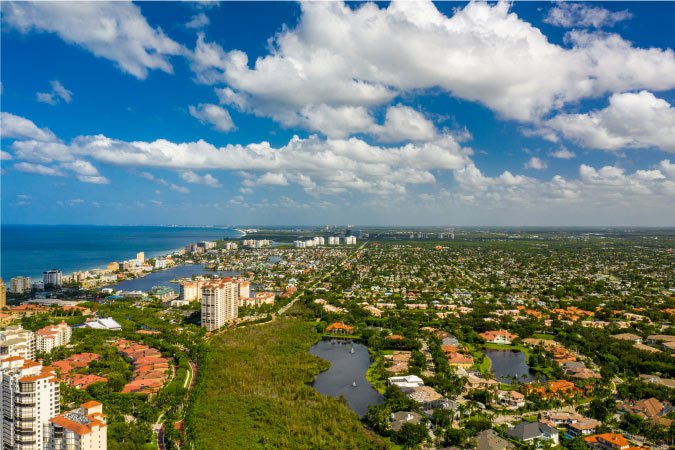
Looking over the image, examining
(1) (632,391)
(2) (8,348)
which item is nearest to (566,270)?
(1) (632,391)

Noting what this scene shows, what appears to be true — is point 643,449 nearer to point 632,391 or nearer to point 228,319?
point 632,391

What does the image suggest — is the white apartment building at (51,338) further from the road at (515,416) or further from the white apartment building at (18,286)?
the road at (515,416)

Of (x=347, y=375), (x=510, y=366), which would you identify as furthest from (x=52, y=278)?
(x=510, y=366)

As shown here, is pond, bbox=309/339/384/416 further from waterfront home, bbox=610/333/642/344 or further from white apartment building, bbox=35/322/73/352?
waterfront home, bbox=610/333/642/344

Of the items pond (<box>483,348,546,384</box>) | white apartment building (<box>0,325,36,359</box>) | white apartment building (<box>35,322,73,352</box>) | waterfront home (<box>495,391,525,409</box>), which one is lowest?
pond (<box>483,348,546,384</box>)

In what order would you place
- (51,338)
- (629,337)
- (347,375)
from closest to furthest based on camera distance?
(347,375), (51,338), (629,337)

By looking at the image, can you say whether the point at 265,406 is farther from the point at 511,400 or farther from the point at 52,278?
the point at 52,278

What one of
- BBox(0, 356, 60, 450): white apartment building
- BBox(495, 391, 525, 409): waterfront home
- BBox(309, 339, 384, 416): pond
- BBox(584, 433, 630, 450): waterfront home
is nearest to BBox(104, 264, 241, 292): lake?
BBox(309, 339, 384, 416): pond
